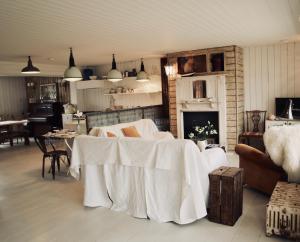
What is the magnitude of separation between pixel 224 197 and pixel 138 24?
8.66 feet

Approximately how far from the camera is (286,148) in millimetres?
3355

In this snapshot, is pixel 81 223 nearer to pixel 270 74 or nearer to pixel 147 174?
pixel 147 174

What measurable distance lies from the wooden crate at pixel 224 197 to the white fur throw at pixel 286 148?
1.92ft

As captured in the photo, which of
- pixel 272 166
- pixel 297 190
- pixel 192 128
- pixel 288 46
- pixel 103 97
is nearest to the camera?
pixel 297 190

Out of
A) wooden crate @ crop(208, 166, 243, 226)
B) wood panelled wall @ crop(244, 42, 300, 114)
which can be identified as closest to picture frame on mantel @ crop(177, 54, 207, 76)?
wood panelled wall @ crop(244, 42, 300, 114)

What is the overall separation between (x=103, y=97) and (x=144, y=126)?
4.01 meters

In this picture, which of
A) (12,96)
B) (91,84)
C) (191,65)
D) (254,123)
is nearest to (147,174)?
(254,123)

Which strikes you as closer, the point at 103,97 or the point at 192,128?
the point at 192,128

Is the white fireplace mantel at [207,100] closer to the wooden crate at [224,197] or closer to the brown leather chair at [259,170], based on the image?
the brown leather chair at [259,170]

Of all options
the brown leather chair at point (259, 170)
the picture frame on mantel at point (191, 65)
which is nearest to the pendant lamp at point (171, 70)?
the picture frame on mantel at point (191, 65)

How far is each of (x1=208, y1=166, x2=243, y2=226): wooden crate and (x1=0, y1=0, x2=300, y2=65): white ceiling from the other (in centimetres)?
200

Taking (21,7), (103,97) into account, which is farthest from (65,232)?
(103,97)

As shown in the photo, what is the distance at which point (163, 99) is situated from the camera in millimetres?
8125

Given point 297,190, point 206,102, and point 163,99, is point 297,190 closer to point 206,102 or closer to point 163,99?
point 206,102
